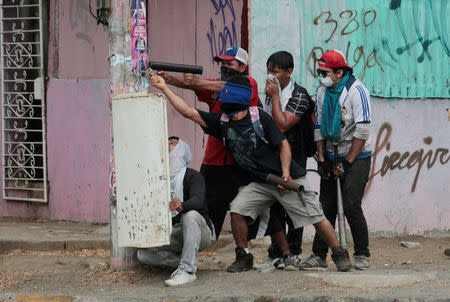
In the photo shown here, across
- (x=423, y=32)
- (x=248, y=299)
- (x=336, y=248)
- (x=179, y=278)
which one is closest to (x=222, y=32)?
(x=423, y=32)

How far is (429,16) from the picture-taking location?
9266mm

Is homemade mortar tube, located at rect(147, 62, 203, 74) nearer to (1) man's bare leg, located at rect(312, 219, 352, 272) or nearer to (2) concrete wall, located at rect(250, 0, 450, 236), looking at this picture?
(1) man's bare leg, located at rect(312, 219, 352, 272)

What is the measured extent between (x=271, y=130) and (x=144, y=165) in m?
0.96

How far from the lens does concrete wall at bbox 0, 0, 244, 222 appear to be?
968 centimetres

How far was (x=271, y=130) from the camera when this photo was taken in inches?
266

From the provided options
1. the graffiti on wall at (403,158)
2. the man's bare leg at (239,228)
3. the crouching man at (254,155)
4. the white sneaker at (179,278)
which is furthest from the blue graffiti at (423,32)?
A: the white sneaker at (179,278)

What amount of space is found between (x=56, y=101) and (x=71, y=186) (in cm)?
97

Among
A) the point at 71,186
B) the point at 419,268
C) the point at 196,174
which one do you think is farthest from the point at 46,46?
the point at 419,268

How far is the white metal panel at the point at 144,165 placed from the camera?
6508mm

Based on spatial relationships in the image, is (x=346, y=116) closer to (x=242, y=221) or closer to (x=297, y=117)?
(x=297, y=117)

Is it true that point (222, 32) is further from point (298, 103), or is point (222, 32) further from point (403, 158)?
point (298, 103)

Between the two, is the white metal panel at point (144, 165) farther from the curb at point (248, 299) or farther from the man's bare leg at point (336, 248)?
the man's bare leg at point (336, 248)

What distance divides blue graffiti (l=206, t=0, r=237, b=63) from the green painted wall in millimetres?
365

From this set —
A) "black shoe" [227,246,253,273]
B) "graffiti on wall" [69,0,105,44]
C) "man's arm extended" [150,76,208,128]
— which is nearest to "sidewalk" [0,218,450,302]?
"black shoe" [227,246,253,273]
